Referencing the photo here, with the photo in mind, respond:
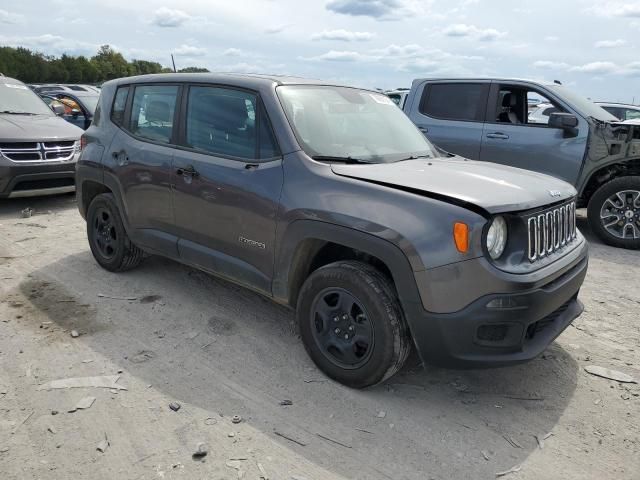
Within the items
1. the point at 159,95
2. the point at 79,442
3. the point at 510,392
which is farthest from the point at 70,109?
the point at 510,392

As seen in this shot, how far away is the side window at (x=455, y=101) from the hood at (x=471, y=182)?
376 cm

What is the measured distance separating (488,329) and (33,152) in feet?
23.3

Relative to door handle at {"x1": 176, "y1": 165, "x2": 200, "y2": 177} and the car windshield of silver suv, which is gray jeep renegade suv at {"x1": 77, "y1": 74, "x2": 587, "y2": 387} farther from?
the car windshield of silver suv

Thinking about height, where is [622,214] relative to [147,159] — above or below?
below

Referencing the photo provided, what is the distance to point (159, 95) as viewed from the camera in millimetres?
4320

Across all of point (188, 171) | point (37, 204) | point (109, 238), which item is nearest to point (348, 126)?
point (188, 171)

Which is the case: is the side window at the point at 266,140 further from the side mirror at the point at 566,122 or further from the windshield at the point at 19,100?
the windshield at the point at 19,100

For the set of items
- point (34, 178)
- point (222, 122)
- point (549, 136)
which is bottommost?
point (34, 178)

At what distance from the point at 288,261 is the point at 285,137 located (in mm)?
790

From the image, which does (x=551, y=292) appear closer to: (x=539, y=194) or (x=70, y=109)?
(x=539, y=194)

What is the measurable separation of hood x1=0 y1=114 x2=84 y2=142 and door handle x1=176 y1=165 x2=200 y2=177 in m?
4.77

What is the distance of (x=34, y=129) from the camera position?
7.81 metres

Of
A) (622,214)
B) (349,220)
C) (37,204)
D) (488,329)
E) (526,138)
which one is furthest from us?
(37,204)

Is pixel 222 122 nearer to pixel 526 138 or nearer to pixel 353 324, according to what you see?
pixel 353 324
